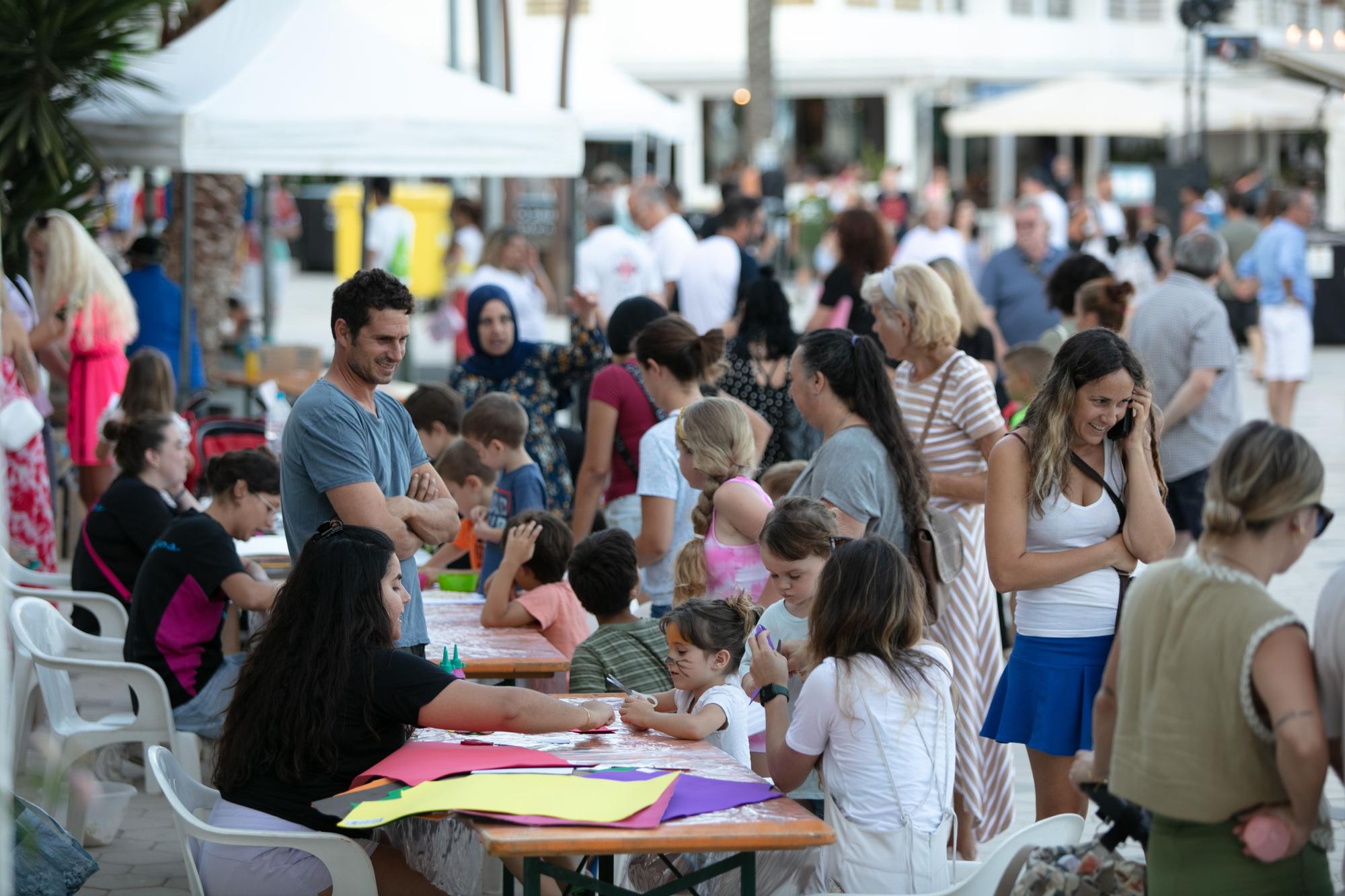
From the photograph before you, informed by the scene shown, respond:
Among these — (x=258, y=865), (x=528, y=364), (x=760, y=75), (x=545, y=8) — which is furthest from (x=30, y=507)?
(x=545, y=8)

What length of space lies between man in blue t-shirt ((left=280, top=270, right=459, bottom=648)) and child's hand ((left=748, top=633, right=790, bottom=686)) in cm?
83

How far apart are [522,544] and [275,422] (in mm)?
2920

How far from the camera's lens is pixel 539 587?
200 inches

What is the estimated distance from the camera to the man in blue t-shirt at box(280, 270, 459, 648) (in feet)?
12.3

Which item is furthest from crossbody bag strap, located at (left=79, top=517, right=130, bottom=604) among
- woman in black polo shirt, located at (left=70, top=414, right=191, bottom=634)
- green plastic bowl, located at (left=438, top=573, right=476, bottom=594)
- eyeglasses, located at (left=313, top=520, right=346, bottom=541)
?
eyeglasses, located at (left=313, top=520, right=346, bottom=541)

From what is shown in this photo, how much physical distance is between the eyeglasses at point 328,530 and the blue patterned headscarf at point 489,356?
3526 mm

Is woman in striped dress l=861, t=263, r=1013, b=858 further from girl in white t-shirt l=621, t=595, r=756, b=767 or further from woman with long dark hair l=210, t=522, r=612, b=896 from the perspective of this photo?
woman with long dark hair l=210, t=522, r=612, b=896

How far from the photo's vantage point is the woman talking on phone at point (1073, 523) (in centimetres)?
379

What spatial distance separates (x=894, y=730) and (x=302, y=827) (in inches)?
50.4

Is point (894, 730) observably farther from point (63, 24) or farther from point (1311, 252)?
point (1311, 252)

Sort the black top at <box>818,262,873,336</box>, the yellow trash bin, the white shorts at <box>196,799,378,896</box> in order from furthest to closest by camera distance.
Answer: the yellow trash bin < the black top at <box>818,262,873,336</box> < the white shorts at <box>196,799,378,896</box>

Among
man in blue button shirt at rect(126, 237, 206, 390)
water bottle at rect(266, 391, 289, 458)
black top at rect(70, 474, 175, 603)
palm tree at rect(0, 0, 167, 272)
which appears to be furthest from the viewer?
man in blue button shirt at rect(126, 237, 206, 390)

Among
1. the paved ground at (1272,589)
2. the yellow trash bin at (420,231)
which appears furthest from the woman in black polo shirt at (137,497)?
the yellow trash bin at (420,231)

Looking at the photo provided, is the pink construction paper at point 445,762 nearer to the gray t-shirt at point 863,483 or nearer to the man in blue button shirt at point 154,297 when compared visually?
the gray t-shirt at point 863,483
